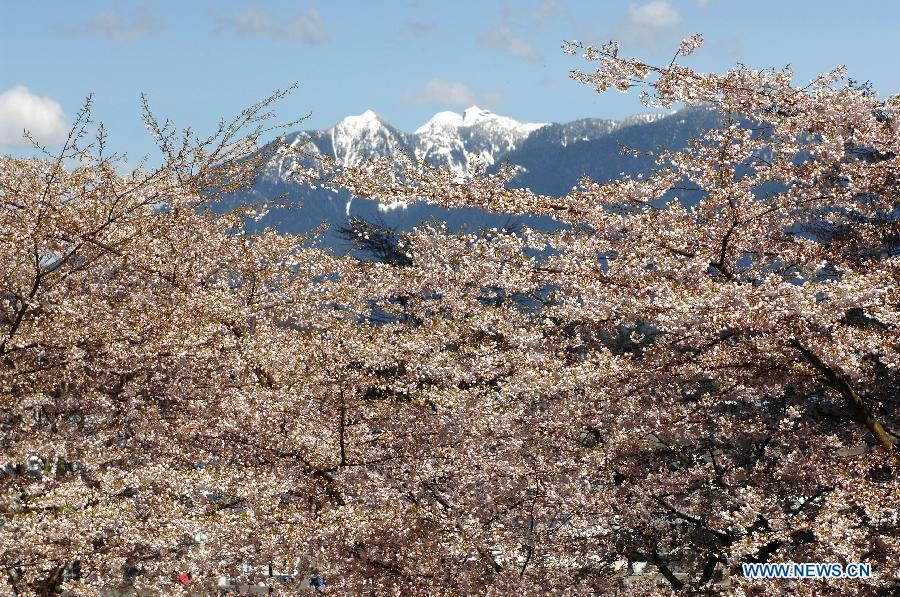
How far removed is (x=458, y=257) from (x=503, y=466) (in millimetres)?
3089

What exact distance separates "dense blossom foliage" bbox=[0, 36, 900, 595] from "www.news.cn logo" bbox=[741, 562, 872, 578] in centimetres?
16

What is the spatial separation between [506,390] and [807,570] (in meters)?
3.91

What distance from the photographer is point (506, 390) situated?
9320mm

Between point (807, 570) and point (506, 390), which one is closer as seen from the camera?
point (807, 570)

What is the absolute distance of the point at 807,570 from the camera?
8.19 meters

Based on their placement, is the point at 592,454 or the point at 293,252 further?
the point at 293,252

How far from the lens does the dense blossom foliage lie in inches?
334

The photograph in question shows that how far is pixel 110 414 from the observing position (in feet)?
38.4

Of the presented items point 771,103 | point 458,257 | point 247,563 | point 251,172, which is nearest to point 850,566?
point 771,103

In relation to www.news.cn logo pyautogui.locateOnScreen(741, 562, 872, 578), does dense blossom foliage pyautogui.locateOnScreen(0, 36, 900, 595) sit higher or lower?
higher

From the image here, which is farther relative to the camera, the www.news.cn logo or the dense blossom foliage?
the dense blossom foliage

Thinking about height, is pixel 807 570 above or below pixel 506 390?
below

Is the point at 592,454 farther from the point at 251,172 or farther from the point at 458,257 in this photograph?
the point at 251,172

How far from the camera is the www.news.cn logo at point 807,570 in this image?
7.43 metres
